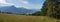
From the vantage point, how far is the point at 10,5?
488 centimetres

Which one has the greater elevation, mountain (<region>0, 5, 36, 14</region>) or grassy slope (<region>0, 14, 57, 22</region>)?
mountain (<region>0, 5, 36, 14</region>)

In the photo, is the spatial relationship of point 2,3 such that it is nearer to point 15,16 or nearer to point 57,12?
point 15,16

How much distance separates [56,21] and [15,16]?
1303 mm

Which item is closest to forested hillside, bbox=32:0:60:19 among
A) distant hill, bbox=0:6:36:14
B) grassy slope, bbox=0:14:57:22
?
grassy slope, bbox=0:14:57:22

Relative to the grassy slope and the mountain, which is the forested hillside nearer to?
the grassy slope

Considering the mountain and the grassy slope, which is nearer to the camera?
the grassy slope

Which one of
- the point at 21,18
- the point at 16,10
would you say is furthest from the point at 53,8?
the point at 16,10

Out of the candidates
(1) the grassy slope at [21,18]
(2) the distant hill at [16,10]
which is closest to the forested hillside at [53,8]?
(1) the grassy slope at [21,18]

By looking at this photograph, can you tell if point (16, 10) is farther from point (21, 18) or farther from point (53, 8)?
point (53, 8)

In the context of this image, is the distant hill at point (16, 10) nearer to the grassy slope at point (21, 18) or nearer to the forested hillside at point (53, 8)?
the grassy slope at point (21, 18)

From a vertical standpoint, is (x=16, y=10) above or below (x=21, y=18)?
above

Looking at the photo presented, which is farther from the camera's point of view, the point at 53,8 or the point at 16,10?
the point at 16,10

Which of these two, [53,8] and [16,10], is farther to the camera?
[16,10]

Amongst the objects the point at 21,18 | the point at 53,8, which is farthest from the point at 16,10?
the point at 53,8
